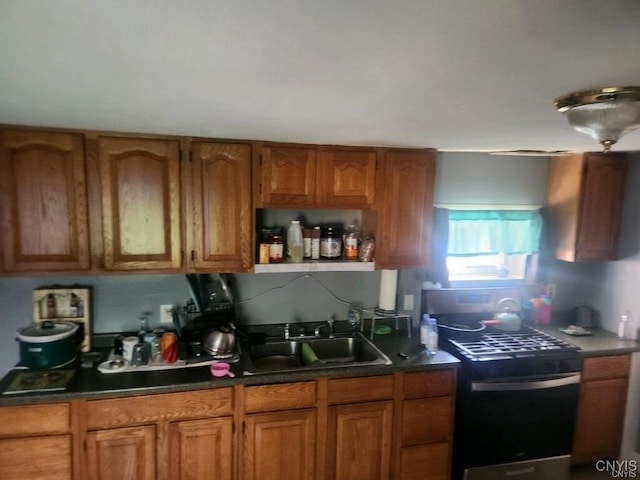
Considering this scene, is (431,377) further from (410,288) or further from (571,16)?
(571,16)

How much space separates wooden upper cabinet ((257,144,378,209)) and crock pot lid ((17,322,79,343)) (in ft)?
3.94

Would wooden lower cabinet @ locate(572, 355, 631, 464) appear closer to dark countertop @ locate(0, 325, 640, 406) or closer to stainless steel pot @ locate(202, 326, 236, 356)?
dark countertop @ locate(0, 325, 640, 406)

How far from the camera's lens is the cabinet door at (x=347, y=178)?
2.36 meters

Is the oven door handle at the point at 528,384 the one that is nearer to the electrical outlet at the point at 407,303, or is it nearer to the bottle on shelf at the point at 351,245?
the electrical outlet at the point at 407,303

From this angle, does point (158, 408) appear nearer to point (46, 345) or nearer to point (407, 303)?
point (46, 345)

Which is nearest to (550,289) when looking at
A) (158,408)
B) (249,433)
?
(249,433)

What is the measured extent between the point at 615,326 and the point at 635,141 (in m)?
1.52

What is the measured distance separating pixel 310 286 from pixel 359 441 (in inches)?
37.8

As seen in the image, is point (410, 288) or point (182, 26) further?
point (410, 288)

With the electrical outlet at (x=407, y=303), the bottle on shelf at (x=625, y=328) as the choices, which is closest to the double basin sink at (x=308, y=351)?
the electrical outlet at (x=407, y=303)

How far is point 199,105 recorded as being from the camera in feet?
4.49

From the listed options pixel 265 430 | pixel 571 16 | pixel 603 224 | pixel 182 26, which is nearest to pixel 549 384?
pixel 603 224

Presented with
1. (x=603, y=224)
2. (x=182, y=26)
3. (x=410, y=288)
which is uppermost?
(x=182, y=26)

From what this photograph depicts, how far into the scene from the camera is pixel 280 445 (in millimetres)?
2182
